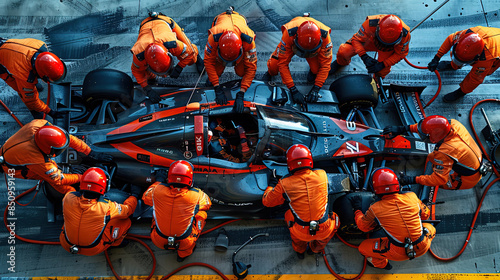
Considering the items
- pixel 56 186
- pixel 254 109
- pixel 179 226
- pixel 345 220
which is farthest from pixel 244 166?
pixel 56 186

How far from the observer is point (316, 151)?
17.5ft

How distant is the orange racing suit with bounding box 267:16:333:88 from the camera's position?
554cm

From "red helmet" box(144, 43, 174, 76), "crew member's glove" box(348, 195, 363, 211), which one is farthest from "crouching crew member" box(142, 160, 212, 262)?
"crew member's glove" box(348, 195, 363, 211)

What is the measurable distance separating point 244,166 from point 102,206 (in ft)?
6.64

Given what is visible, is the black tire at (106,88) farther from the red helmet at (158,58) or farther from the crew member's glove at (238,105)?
the crew member's glove at (238,105)

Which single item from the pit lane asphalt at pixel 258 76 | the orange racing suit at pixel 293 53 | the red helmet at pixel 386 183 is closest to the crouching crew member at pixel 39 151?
the pit lane asphalt at pixel 258 76

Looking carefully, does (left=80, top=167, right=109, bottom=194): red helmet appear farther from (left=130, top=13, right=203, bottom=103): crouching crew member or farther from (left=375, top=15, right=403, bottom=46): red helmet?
(left=375, top=15, right=403, bottom=46): red helmet

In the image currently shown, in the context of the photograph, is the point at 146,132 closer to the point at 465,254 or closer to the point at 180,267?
the point at 180,267

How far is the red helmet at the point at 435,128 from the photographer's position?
16.1 ft

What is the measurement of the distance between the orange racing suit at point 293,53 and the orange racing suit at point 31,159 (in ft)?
11.1

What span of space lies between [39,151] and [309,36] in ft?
13.7

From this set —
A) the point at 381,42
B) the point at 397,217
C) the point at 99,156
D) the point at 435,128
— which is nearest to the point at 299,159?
the point at 397,217

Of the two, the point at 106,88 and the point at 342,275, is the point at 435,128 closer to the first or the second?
the point at 342,275

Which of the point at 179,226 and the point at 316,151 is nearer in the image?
the point at 179,226
